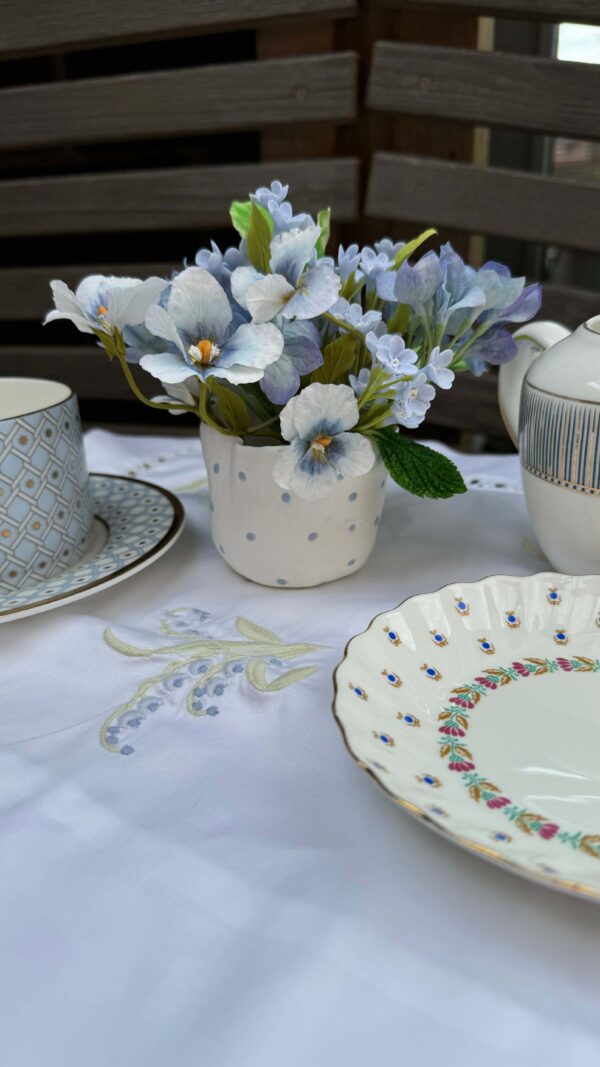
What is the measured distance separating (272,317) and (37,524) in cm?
18

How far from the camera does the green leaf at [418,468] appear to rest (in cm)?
48

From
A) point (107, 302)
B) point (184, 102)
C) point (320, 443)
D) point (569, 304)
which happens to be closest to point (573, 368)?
point (320, 443)

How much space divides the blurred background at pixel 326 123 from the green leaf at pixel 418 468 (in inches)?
31.4

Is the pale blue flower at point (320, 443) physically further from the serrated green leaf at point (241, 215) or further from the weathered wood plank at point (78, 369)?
the weathered wood plank at point (78, 369)

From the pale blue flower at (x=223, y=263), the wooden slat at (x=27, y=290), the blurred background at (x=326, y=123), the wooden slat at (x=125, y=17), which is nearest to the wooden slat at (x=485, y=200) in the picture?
the blurred background at (x=326, y=123)

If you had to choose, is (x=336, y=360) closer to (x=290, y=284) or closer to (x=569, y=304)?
(x=290, y=284)

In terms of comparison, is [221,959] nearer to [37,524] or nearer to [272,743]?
[272,743]

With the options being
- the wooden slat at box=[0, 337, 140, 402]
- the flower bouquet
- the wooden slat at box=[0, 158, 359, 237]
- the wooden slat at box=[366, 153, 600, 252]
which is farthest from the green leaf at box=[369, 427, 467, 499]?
the wooden slat at box=[0, 337, 140, 402]

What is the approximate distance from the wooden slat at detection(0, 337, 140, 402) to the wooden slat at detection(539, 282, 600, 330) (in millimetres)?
724

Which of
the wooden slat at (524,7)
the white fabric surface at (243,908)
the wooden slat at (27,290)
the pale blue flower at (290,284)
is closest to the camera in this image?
the white fabric surface at (243,908)

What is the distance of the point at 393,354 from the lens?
45 centimetres

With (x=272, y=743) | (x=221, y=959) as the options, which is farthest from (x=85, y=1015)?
(x=272, y=743)

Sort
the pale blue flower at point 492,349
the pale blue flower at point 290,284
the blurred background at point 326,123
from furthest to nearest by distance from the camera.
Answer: the blurred background at point 326,123
the pale blue flower at point 492,349
the pale blue flower at point 290,284

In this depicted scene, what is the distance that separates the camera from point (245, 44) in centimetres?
182
